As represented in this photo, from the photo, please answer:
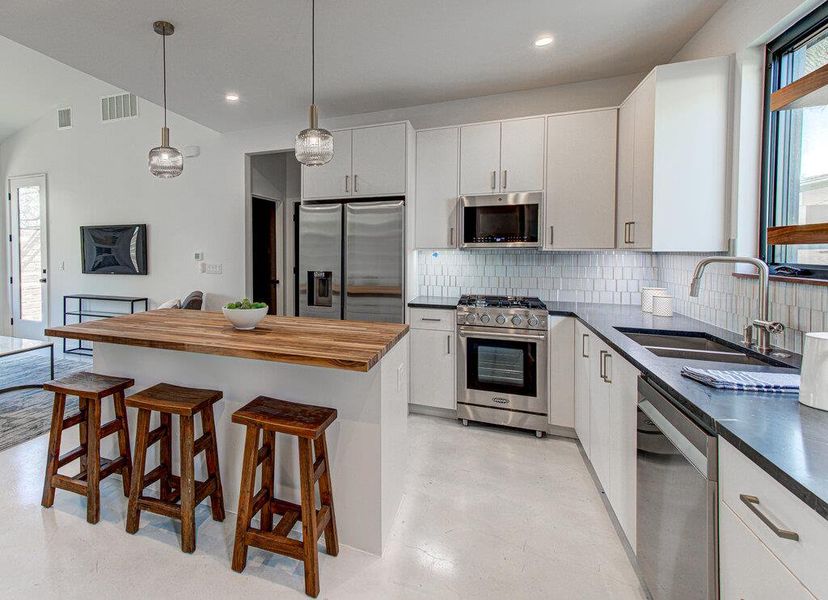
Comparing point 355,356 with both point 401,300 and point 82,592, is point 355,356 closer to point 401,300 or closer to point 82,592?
point 82,592

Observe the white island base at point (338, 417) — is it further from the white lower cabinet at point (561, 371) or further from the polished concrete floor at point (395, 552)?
the white lower cabinet at point (561, 371)

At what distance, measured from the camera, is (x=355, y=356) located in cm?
154

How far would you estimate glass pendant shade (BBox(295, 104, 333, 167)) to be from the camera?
2.09 meters

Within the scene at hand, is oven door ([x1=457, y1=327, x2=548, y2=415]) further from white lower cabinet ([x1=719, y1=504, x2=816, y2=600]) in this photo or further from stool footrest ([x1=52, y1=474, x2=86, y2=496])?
stool footrest ([x1=52, y1=474, x2=86, y2=496])

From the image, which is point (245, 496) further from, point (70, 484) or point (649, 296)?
point (649, 296)

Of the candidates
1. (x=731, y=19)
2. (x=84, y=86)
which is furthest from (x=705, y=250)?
(x=84, y=86)

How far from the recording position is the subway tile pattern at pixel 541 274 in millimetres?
3301

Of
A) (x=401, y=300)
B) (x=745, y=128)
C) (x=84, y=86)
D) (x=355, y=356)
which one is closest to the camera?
(x=355, y=356)

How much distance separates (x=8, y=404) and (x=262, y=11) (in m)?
3.93

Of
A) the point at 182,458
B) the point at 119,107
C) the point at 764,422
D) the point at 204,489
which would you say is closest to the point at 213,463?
the point at 204,489

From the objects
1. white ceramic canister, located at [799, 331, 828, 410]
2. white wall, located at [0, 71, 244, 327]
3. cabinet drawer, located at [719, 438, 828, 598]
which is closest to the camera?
cabinet drawer, located at [719, 438, 828, 598]

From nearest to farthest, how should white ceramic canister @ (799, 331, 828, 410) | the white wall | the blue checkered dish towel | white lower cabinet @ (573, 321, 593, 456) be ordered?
1. white ceramic canister @ (799, 331, 828, 410)
2. the blue checkered dish towel
3. white lower cabinet @ (573, 321, 593, 456)
4. the white wall

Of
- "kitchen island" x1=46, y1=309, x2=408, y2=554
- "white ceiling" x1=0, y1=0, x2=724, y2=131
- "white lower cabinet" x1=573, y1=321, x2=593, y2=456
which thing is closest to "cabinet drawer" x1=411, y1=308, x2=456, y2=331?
"white lower cabinet" x1=573, y1=321, x2=593, y2=456

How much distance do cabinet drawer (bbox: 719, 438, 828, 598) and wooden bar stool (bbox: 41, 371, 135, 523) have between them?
98.9 inches
